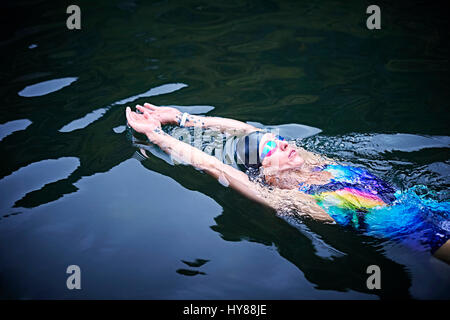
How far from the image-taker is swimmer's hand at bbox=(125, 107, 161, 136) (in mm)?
4434

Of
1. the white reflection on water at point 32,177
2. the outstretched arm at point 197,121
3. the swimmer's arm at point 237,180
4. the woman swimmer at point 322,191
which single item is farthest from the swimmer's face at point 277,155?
the white reflection on water at point 32,177

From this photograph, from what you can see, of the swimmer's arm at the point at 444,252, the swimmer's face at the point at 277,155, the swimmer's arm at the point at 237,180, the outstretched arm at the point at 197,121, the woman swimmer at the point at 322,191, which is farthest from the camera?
the outstretched arm at the point at 197,121

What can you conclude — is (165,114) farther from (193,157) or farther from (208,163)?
(208,163)

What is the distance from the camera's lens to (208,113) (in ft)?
17.2

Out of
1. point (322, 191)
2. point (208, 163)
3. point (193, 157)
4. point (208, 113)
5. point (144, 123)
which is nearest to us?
point (322, 191)

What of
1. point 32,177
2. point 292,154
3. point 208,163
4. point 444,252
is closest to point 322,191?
point 292,154

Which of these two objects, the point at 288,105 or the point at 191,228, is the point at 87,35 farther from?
the point at 191,228

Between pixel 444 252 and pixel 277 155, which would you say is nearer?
pixel 444 252

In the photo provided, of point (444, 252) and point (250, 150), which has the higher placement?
point (250, 150)

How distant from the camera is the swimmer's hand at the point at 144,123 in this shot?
4.43 metres

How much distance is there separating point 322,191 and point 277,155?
56 cm

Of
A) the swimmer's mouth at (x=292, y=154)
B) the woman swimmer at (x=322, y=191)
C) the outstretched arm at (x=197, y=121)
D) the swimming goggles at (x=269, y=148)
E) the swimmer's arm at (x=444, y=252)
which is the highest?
the outstretched arm at (x=197, y=121)

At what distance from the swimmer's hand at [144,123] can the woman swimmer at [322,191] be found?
138 millimetres

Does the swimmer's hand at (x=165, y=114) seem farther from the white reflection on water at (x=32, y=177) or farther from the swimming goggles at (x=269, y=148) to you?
the swimming goggles at (x=269, y=148)
